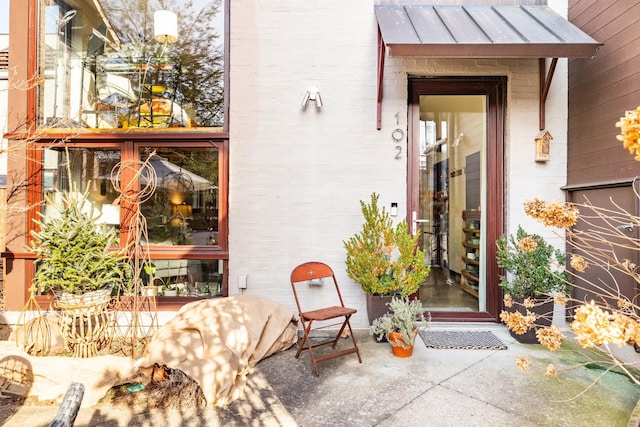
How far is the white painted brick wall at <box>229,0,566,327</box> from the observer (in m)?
3.71

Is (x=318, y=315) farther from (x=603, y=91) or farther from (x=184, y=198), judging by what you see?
(x=603, y=91)

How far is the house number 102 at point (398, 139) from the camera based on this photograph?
3709 millimetres

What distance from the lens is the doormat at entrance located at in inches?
127

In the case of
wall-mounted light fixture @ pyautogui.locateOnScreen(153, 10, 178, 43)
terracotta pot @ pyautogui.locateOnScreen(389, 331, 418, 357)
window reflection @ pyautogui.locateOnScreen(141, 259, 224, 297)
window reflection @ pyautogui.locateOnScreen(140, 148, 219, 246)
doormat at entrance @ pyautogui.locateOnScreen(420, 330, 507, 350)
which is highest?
wall-mounted light fixture @ pyautogui.locateOnScreen(153, 10, 178, 43)

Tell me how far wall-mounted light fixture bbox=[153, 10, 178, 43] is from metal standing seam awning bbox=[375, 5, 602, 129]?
222 cm

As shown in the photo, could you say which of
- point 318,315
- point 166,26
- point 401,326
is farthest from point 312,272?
point 166,26

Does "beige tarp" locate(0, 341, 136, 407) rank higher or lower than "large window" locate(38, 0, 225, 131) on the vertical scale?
lower

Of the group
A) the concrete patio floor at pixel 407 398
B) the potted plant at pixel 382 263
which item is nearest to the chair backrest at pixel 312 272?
the potted plant at pixel 382 263

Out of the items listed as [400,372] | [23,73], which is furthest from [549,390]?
[23,73]

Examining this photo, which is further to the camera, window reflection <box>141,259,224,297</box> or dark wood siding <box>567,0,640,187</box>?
window reflection <box>141,259,224,297</box>

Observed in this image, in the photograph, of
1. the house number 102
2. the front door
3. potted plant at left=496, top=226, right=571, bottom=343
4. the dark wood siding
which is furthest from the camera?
the front door

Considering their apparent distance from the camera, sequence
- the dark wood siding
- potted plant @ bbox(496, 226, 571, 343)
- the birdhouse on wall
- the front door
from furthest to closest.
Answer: the front door < the birdhouse on wall < potted plant @ bbox(496, 226, 571, 343) < the dark wood siding

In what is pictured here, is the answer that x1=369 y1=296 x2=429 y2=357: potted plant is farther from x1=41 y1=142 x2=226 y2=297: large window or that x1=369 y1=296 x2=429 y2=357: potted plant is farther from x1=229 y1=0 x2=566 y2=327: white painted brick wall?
x1=41 y1=142 x2=226 y2=297: large window

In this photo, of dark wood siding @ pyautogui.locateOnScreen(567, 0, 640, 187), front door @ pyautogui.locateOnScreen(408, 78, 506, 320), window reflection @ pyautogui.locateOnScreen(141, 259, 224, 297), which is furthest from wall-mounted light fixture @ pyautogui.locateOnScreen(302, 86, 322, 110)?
dark wood siding @ pyautogui.locateOnScreen(567, 0, 640, 187)
